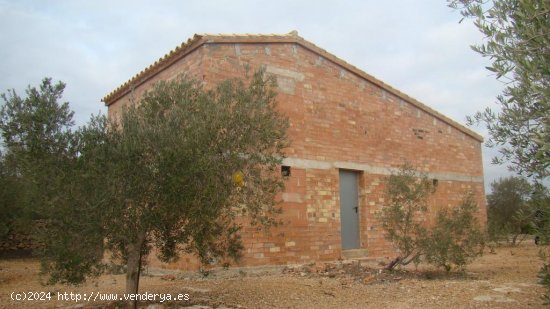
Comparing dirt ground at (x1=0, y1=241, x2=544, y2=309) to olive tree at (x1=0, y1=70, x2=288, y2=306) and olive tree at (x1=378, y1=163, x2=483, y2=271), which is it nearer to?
olive tree at (x1=378, y1=163, x2=483, y2=271)

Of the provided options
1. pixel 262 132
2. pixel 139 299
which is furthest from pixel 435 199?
pixel 139 299

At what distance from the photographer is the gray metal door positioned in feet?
42.5

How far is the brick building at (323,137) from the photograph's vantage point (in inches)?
436

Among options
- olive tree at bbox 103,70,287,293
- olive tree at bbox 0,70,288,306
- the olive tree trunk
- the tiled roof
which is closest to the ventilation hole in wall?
the tiled roof

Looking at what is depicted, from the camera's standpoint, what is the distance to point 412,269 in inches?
474

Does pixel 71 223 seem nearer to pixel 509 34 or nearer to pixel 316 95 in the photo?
pixel 509 34

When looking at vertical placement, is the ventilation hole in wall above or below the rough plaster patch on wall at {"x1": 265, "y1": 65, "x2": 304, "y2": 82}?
below

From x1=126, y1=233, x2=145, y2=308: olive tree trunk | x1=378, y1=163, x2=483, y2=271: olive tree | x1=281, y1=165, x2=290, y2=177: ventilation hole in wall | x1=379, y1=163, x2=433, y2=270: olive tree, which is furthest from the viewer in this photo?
x1=281, y1=165, x2=290, y2=177: ventilation hole in wall

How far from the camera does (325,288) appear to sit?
8.98 m

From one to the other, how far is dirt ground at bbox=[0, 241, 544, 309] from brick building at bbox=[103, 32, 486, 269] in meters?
0.69

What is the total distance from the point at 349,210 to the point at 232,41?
596 centimetres

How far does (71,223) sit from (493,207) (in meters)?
24.3

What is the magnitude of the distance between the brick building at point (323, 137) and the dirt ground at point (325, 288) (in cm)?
69

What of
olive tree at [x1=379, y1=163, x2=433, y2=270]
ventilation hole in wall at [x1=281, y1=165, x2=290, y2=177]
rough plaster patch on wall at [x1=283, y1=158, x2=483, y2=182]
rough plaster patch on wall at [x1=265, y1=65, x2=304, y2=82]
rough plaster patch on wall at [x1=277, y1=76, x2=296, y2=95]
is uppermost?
rough plaster patch on wall at [x1=265, y1=65, x2=304, y2=82]
